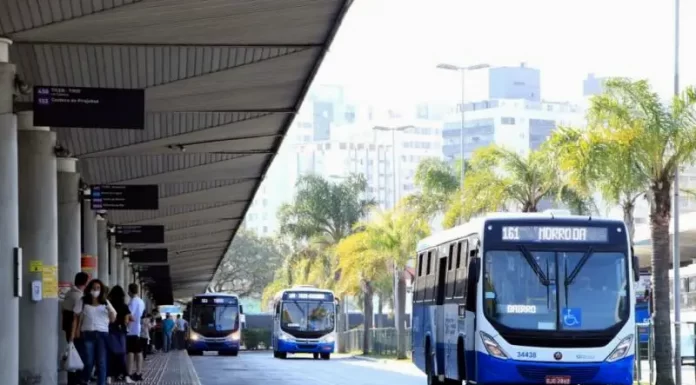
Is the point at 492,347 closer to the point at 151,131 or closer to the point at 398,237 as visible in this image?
the point at 151,131

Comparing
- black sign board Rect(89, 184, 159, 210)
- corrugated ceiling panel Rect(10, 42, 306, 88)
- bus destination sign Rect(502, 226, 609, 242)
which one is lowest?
bus destination sign Rect(502, 226, 609, 242)

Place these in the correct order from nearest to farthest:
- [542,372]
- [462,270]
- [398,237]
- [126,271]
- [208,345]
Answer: [542,372] → [462,270] → [126,271] → [398,237] → [208,345]

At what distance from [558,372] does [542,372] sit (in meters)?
0.24

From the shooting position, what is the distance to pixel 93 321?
24.0 m

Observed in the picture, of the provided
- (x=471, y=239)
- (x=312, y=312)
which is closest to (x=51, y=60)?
(x=471, y=239)

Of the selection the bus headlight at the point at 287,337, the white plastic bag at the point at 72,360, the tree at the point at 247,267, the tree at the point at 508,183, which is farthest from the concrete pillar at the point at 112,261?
the tree at the point at 247,267

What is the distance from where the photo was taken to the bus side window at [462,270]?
961 inches

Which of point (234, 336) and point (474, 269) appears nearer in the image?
point (474, 269)

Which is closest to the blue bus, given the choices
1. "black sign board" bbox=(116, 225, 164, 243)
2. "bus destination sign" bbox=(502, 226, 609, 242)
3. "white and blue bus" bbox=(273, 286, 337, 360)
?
"white and blue bus" bbox=(273, 286, 337, 360)

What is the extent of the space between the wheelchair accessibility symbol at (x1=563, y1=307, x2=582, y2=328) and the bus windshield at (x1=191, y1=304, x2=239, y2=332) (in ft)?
159

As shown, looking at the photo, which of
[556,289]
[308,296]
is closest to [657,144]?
[556,289]

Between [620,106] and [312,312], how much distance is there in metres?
30.2

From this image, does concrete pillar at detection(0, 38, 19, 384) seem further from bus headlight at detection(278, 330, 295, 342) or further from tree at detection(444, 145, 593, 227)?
bus headlight at detection(278, 330, 295, 342)

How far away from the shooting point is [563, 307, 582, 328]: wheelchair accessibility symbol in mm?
23438
